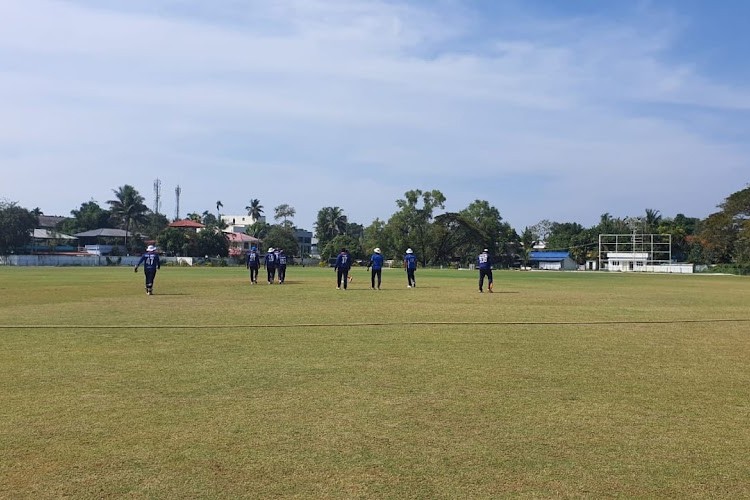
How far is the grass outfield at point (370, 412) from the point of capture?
16.1 ft

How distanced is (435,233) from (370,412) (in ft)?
340

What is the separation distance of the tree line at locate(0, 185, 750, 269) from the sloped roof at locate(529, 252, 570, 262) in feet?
6.71

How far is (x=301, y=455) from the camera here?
541cm

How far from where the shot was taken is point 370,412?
675 centimetres

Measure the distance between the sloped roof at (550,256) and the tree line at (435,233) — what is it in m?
2.05

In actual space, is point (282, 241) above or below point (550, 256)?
above

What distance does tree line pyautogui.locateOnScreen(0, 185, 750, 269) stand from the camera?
9094 cm

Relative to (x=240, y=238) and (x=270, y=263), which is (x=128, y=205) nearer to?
(x=240, y=238)

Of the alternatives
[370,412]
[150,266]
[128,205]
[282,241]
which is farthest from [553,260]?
[370,412]

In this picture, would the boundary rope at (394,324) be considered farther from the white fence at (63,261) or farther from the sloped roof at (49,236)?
the sloped roof at (49,236)

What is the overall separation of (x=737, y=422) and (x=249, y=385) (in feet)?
17.0

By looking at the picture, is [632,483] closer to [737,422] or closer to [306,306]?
[737,422]

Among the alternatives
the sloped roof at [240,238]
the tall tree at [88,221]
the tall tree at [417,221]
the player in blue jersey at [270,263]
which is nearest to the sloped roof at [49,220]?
the tall tree at [88,221]

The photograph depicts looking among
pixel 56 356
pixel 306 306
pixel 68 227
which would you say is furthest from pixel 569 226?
pixel 56 356
